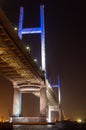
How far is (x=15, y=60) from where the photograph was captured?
21.0 meters

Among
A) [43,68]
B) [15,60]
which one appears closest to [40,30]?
[43,68]

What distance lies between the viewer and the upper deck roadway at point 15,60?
15.1m

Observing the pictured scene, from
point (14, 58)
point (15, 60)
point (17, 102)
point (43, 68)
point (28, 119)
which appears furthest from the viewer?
point (17, 102)

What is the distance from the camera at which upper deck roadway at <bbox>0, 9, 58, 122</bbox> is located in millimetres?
15137

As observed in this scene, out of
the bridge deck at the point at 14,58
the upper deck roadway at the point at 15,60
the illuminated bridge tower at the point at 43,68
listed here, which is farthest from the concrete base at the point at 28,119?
the bridge deck at the point at 14,58

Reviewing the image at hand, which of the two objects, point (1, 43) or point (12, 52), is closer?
point (1, 43)

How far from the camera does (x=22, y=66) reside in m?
22.8

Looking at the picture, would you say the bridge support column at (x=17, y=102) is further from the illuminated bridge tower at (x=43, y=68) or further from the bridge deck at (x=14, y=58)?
the bridge deck at (x=14, y=58)

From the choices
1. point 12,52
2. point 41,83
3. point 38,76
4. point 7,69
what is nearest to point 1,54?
point 12,52

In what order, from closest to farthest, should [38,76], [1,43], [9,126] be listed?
[9,126], [1,43], [38,76]

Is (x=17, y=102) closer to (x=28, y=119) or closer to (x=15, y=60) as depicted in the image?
(x=28, y=119)

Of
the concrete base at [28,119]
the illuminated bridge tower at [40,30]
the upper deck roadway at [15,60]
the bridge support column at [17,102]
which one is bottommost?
the concrete base at [28,119]

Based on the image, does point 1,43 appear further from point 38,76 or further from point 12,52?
point 38,76

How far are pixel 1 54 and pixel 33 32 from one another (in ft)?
38.6
